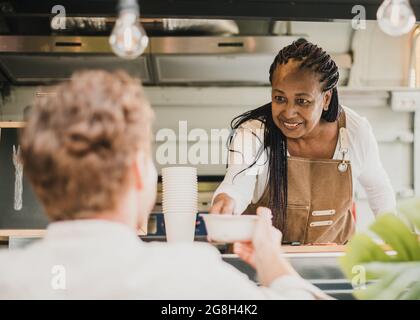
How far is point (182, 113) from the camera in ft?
12.2

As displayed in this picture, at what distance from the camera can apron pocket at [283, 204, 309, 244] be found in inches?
101

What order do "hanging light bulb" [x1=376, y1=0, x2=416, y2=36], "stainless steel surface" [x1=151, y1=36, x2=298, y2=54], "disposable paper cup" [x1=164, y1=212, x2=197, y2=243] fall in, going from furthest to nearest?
1. "stainless steel surface" [x1=151, y1=36, x2=298, y2=54]
2. "disposable paper cup" [x1=164, y1=212, x2=197, y2=243]
3. "hanging light bulb" [x1=376, y1=0, x2=416, y2=36]

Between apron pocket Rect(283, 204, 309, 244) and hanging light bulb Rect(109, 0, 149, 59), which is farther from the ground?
hanging light bulb Rect(109, 0, 149, 59)

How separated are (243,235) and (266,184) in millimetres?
1023

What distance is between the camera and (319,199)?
2.64 m

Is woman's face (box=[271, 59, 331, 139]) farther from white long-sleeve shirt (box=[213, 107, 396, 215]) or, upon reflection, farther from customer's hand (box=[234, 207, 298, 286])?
customer's hand (box=[234, 207, 298, 286])

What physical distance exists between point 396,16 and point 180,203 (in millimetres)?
841

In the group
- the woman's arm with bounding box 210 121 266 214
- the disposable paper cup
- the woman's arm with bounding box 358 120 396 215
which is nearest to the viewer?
the disposable paper cup

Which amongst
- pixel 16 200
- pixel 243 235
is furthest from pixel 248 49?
pixel 243 235

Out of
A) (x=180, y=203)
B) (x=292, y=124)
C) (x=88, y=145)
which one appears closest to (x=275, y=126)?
(x=292, y=124)

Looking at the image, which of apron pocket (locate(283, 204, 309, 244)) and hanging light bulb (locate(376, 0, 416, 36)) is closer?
hanging light bulb (locate(376, 0, 416, 36))

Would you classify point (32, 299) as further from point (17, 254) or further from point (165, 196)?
point (165, 196)

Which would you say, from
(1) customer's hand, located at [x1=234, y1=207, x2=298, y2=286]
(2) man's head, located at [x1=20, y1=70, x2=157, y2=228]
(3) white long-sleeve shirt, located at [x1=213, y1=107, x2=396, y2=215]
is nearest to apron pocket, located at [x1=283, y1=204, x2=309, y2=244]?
(3) white long-sleeve shirt, located at [x1=213, y1=107, x2=396, y2=215]

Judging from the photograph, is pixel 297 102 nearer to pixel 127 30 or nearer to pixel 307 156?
pixel 307 156
